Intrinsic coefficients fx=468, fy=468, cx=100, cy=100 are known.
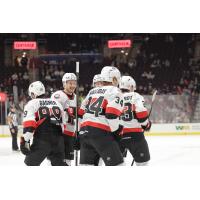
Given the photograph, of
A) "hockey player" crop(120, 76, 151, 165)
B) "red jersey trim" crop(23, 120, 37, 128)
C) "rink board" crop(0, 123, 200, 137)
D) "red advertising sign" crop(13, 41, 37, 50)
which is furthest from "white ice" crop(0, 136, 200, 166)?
"red advertising sign" crop(13, 41, 37, 50)

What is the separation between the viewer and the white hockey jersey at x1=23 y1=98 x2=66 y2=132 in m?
4.27

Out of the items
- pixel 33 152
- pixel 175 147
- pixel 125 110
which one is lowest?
pixel 175 147

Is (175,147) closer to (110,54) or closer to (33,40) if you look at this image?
(110,54)

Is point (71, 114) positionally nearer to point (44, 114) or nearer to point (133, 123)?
point (133, 123)

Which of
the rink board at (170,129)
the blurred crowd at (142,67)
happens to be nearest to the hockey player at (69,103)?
the rink board at (170,129)

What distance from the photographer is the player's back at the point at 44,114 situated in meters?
4.33

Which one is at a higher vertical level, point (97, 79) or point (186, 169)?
point (97, 79)

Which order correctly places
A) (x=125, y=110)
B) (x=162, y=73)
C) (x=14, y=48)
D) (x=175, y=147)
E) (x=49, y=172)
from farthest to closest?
(x=14, y=48), (x=162, y=73), (x=175, y=147), (x=125, y=110), (x=49, y=172)

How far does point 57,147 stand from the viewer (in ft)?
14.8

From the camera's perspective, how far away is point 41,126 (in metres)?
4.39

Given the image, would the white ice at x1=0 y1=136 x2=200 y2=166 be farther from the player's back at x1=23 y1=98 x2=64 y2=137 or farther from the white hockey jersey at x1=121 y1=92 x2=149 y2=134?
the player's back at x1=23 y1=98 x2=64 y2=137

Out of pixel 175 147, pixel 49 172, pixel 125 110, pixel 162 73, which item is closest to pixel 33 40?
pixel 162 73

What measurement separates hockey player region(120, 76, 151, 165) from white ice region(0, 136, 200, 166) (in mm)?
1724

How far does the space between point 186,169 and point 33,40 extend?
13599 millimetres
